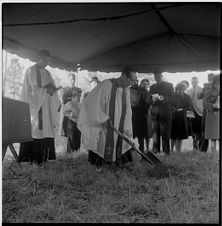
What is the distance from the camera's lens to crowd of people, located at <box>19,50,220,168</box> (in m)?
3.74

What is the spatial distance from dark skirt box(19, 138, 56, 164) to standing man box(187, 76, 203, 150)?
1989 millimetres

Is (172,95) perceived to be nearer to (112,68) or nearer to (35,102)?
(112,68)

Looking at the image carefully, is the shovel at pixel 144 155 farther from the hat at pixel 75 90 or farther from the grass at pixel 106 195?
the hat at pixel 75 90

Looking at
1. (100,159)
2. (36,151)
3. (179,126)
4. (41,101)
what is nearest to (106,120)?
(100,159)

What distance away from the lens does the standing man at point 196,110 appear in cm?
441

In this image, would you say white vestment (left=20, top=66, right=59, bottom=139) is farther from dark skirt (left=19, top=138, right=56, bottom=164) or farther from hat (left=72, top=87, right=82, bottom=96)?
hat (left=72, top=87, right=82, bottom=96)

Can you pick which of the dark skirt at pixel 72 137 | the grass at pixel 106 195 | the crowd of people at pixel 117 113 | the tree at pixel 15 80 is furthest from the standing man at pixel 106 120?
the dark skirt at pixel 72 137

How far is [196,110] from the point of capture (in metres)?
4.68

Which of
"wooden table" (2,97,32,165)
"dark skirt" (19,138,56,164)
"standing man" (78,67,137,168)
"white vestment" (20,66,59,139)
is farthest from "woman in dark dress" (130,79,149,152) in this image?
"wooden table" (2,97,32,165)

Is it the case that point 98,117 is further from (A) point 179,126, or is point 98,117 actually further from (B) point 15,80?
(A) point 179,126

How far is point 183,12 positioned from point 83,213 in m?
2.28

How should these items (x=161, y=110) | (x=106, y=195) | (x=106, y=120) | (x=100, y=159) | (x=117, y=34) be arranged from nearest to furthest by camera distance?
1. (x=106, y=195)
2. (x=106, y=120)
3. (x=100, y=159)
4. (x=117, y=34)
5. (x=161, y=110)

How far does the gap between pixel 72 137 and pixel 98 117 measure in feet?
4.46

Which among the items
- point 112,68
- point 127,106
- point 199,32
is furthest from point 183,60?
point 127,106
